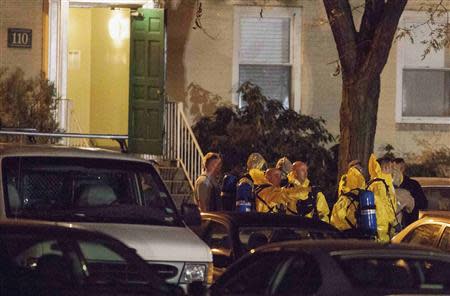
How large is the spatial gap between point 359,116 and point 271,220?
168 inches

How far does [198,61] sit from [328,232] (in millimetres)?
9381

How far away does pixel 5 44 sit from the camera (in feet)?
63.1

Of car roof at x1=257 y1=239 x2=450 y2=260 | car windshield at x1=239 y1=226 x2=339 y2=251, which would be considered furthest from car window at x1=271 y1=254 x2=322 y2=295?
car windshield at x1=239 y1=226 x2=339 y2=251

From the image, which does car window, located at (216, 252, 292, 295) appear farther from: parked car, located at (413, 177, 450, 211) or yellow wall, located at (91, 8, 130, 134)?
yellow wall, located at (91, 8, 130, 134)

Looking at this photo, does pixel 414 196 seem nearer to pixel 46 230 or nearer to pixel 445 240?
pixel 445 240

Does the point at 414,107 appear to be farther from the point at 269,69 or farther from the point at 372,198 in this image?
the point at 372,198

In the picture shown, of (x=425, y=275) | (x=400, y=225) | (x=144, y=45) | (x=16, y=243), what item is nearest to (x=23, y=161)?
(x=16, y=243)

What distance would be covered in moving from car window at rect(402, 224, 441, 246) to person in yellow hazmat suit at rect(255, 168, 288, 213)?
89.3 inches

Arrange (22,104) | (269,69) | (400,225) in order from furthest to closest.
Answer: (269,69), (22,104), (400,225)

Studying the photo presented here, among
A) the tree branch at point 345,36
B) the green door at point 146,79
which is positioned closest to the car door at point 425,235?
the tree branch at point 345,36

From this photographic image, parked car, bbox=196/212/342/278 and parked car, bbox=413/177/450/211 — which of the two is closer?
parked car, bbox=196/212/342/278

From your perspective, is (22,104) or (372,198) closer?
(372,198)

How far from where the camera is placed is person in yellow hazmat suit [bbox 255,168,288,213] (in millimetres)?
13750

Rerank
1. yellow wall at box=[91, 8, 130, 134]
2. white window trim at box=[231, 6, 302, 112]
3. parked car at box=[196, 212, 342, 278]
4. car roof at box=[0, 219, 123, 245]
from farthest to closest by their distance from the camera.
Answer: yellow wall at box=[91, 8, 130, 134], white window trim at box=[231, 6, 302, 112], parked car at box=[196, 212, 342, 278], car roof at box=[0, 219, 123, 245]
